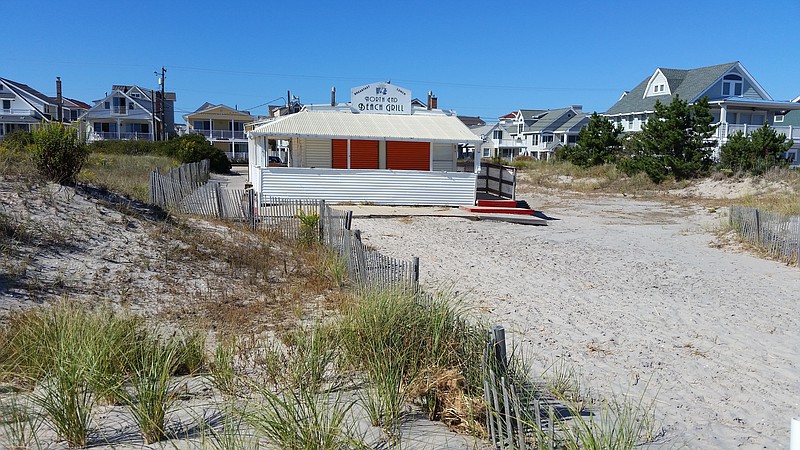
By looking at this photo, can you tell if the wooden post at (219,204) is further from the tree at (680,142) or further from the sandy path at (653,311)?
the tree at (680,142)

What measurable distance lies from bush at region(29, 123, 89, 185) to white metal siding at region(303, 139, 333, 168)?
12.7 meters

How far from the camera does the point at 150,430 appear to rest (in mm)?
4105

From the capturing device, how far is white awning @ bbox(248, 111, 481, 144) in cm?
2267

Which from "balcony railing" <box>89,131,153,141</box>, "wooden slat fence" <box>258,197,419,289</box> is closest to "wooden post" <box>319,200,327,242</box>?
"wooden slat fence" <box>258,197,419,289</box>

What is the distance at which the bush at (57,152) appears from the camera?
11.4m

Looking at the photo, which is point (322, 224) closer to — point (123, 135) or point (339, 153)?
point (339, 153)

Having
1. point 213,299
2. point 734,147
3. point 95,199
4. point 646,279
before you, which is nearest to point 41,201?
point 95,199

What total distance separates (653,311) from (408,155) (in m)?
16.5

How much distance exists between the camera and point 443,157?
83.0 ft

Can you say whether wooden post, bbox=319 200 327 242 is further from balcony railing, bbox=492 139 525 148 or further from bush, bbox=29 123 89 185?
balcony railing, bbox=492 139 525 148

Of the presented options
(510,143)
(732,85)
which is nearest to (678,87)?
(732,85)

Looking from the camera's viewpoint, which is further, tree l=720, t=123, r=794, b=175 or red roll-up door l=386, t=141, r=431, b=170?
tree l=720, t=123, r=794, b=175

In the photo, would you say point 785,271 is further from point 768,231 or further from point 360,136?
point 360,136

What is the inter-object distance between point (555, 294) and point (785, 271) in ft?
19.7
